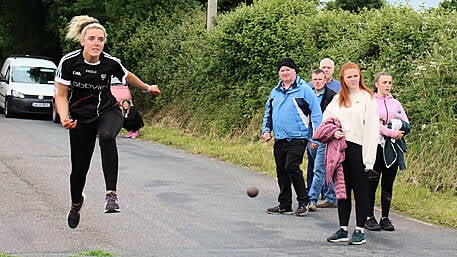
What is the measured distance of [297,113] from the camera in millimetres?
11055

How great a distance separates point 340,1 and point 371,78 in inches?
574

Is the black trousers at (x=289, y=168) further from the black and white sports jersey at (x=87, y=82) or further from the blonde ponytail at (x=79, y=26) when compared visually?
the blonde ponytail at (x=79, y=26)

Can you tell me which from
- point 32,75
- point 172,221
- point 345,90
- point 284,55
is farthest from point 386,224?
point 32,75

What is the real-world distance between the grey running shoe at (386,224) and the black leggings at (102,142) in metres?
3.71

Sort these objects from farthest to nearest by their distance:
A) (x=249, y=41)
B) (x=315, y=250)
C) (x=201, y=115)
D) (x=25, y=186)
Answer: (x=201, y=115) → (x=249, y=41) → (x=25, y=186) → (x=315, y=250)

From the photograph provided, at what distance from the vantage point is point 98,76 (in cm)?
803

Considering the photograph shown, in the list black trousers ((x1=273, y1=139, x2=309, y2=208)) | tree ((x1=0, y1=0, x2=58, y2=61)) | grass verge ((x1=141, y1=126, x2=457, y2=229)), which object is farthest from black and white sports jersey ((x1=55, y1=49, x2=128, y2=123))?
tree ((x1=0, y1=0, x2=58, y2=61))

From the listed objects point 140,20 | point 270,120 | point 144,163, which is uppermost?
point 140,20

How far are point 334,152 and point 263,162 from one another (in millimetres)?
6911

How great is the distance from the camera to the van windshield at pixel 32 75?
1117 inches

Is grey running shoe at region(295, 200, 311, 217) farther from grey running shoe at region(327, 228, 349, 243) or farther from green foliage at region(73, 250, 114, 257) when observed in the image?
green foliage at region(73, 250, 114, 257)

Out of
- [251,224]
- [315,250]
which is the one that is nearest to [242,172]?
[251,224]

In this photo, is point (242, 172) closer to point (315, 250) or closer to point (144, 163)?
point (144, 163)

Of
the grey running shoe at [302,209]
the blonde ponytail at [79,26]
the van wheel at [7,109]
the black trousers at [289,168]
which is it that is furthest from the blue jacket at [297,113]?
the van wheel at [7,109]
